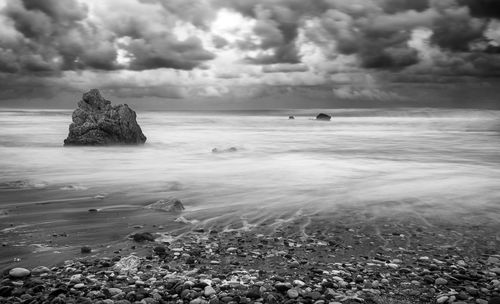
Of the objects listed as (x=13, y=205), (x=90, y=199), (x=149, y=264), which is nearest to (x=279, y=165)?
(x=90, y=199)

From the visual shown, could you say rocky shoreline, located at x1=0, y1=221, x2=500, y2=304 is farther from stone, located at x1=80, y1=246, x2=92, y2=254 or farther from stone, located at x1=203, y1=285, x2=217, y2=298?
stone, located at x1=80, y1=246, x2=92, y2=254

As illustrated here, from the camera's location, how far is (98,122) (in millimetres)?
16297

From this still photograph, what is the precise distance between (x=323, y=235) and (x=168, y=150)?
40.4 ft

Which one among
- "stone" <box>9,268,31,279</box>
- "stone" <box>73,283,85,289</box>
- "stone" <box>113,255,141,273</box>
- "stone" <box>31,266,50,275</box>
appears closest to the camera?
"stone" <box>73,283,85,289</box>

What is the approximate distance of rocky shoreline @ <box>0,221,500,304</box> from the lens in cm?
352

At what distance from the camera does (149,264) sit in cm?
426

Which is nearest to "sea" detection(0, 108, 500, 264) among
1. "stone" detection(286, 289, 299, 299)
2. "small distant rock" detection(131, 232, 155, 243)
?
"small distant rock" detection(131, 232, 155, 243)

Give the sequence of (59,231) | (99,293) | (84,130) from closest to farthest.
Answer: (99,293)
(59,231)
(84,130)

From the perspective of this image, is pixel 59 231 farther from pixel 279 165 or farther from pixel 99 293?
pixel 279 165

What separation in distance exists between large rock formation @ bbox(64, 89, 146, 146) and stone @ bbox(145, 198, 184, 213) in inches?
399

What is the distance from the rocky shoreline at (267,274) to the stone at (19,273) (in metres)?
0.02

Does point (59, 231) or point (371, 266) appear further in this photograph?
point (59, 231)

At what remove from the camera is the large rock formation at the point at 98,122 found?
1606cm

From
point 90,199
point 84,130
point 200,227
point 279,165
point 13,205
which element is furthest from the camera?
point 84,130
